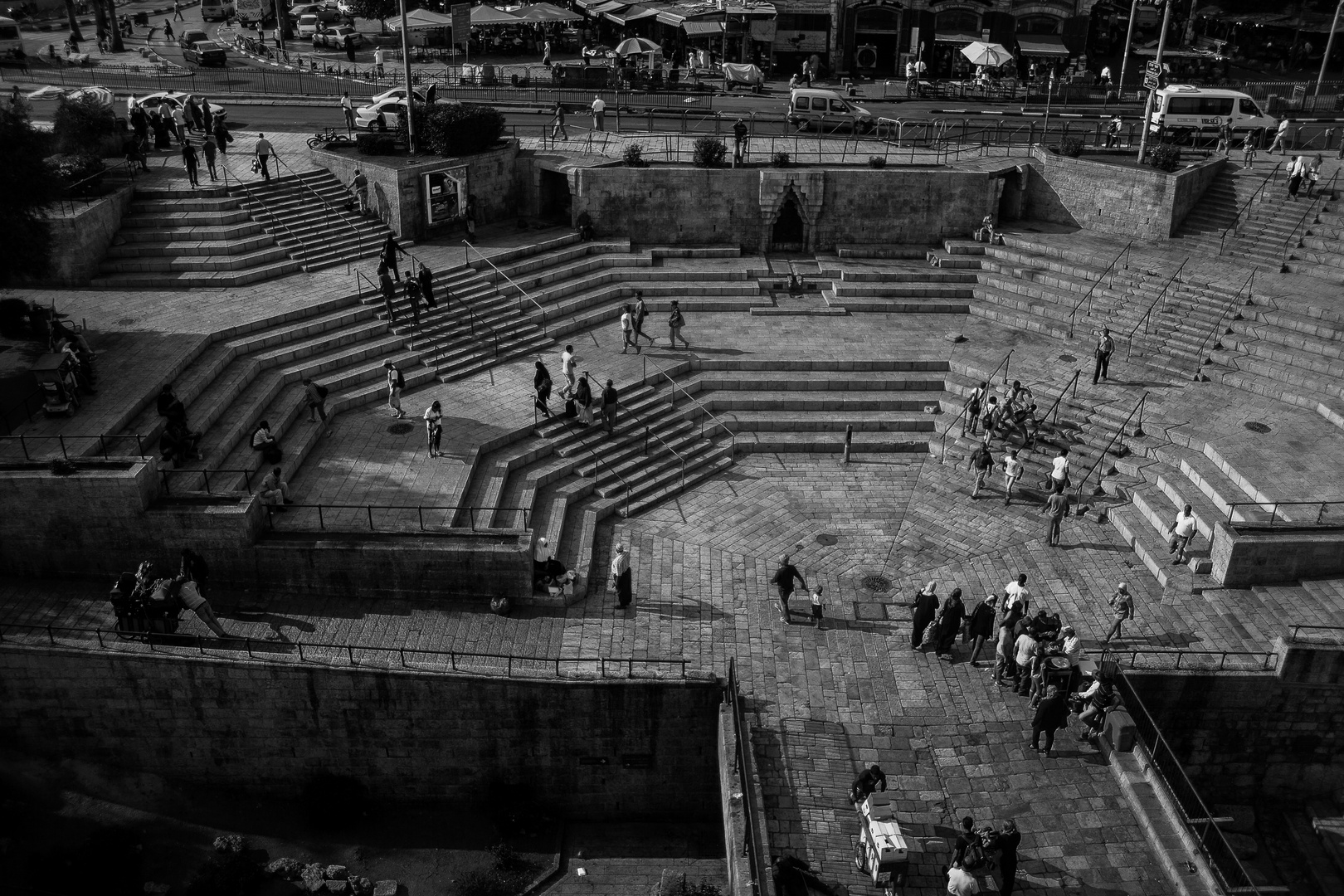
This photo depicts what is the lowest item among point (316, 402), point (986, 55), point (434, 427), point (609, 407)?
point (609, 407)

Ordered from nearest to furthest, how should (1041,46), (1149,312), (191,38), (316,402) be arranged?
(316,402), (1149,312), (1041,46), (191,38)

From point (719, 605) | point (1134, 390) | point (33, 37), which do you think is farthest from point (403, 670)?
point (33, 37)

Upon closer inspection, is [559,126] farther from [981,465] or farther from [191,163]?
[981,465]

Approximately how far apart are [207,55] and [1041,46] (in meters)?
35.5

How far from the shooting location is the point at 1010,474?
82.4ft

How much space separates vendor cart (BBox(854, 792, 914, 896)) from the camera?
50.4 ft

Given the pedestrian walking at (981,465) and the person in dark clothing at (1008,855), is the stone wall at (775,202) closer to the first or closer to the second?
the pedestrian walking at (981,465)

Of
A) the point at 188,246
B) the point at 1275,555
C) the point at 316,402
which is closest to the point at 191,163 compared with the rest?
the point at 188,246

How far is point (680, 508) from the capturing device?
24953 mm

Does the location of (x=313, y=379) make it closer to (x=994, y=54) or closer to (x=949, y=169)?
(x=949, y=169)

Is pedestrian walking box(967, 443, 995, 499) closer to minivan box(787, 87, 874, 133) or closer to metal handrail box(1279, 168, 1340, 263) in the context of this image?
metal handrail box(1279, 168, 1340, 263)

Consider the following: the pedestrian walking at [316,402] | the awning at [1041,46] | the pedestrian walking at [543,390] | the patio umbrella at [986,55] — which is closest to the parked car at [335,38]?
the patio umbrella at [986,55]

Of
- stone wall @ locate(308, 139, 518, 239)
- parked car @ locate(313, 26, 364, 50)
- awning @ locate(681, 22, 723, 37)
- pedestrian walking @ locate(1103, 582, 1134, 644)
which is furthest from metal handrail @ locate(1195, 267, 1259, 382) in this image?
parked car @ locate(313, 26, 364, 50)

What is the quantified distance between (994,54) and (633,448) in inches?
1076
